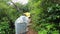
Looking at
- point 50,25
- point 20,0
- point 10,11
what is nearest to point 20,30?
point 50,25

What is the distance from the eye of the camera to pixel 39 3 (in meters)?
6.40

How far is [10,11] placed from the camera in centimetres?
802

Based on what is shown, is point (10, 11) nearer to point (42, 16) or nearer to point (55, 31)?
point (42, 16)

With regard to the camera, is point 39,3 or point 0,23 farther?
point 0,23

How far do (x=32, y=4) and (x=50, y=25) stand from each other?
120cm

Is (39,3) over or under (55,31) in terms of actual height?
over

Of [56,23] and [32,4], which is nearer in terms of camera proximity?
[56,23]

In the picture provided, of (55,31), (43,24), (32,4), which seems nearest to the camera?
(55,31)

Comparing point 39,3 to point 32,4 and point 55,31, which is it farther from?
point 55,31

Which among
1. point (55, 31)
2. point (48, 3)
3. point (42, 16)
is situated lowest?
point (55, 31)

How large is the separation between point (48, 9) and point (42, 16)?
1.34 feet

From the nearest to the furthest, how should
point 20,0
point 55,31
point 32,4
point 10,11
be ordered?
point 55,31 < point 32,4 < point 10,11 < point 20,0

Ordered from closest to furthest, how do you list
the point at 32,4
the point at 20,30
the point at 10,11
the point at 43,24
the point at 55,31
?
the point at 20,30 < the point at 55,31 < the point at 43,24 < the point at 32,4 < the point at 10,11

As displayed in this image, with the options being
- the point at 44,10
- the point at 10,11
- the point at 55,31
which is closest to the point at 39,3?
the point at 44,10
